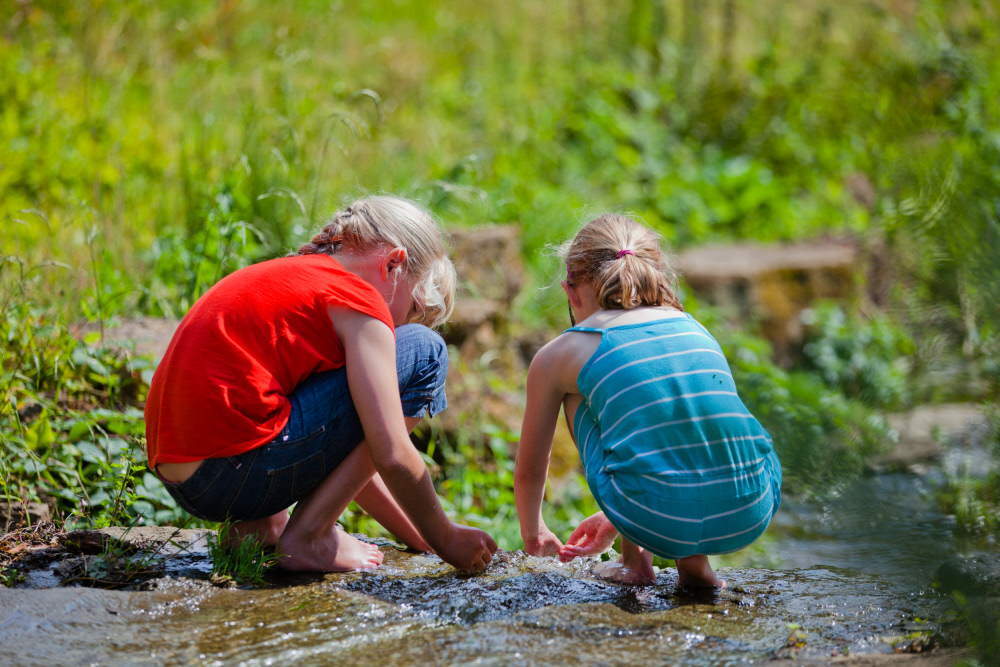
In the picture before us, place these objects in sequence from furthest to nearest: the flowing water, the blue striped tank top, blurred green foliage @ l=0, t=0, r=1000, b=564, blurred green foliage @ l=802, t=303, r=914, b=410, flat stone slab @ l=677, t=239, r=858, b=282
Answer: flat stone slab @ l=677, t=239, r=858, b=282, blurred green foliage @ l=802, t=303, r=914, b=410, the blue striped tank top, the flowing water, blurred green foliage @ l=0, t=0, r=1000, b=564

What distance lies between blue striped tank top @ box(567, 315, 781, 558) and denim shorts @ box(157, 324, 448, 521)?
0.58 meters

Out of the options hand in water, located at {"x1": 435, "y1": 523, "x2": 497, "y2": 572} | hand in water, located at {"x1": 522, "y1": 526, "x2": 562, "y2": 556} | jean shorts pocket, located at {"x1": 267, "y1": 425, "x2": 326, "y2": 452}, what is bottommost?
hand in water, located at {"x1": 522, "y1": 526, "x2": 562, "y2": 556}

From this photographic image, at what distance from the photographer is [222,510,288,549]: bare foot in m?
1.88

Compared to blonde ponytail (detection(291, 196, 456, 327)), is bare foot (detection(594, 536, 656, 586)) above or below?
below

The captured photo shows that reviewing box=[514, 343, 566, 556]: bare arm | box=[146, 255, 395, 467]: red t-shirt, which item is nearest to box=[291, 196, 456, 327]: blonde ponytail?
box=[146, 255, 395, 467]: red t-shirt

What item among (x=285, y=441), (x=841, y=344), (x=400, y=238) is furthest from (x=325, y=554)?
(x=841, y=344)

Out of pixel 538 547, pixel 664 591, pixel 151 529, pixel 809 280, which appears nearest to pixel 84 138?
pixel 151 529

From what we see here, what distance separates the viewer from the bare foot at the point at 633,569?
1.93 m

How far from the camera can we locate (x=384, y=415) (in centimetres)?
177

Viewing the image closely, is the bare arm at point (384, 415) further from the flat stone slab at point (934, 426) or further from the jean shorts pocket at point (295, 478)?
the flat stone slab at point (934, 426)

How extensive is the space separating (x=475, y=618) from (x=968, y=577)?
938 millimetres

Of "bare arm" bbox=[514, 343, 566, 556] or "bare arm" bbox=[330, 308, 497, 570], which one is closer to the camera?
"bare arm" bbox=[330, 308, 497, 570]

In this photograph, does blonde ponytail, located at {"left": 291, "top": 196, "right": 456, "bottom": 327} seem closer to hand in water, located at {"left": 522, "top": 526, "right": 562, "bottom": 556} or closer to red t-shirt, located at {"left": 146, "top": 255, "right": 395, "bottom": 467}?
red t-shirt, located at {"left": 146, "top": 255, "right": 395, "bottom": 467}

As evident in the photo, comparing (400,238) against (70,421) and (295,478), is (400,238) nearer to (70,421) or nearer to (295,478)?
(295,478)
